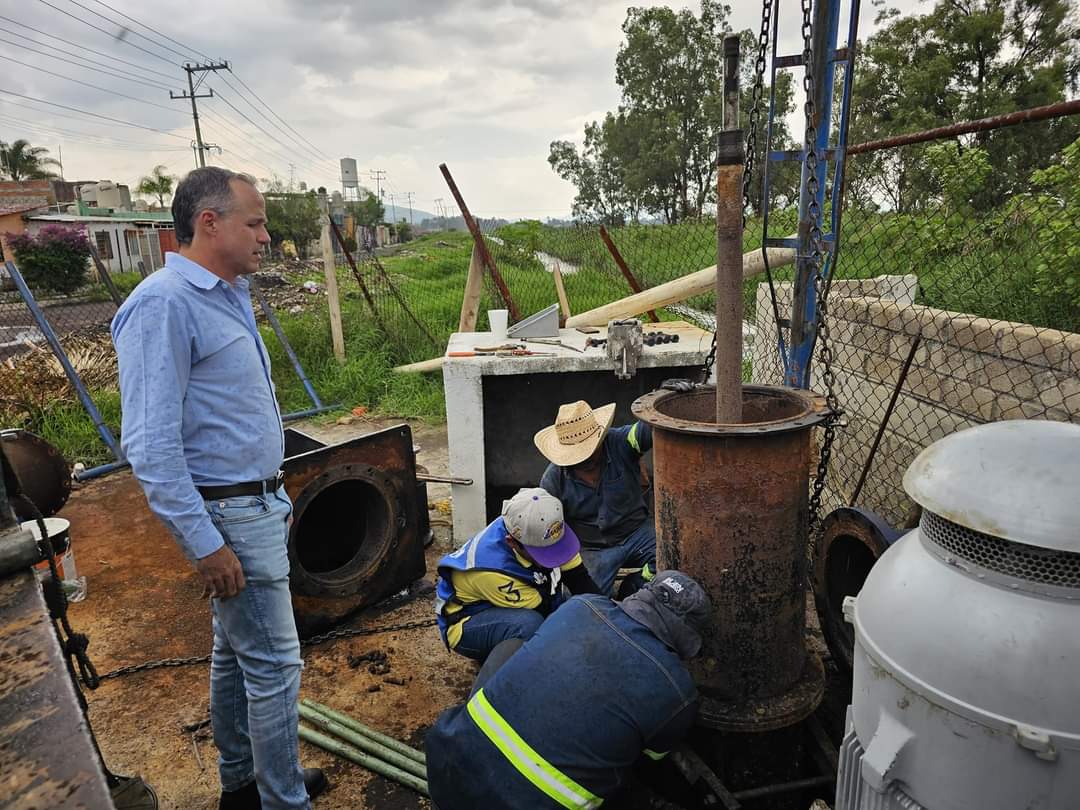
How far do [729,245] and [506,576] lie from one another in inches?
66.3

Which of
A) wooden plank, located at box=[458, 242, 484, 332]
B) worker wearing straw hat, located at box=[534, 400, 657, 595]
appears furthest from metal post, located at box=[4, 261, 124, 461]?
worker wearing straw hat, located at box=[534, 400, 657, 595]

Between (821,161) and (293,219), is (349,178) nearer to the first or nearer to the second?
(293,219)

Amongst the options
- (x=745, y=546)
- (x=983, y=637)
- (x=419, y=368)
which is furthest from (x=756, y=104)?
(x=419, y=368)

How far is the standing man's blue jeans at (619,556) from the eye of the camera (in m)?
3.89

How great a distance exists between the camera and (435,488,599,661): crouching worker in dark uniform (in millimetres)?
3023

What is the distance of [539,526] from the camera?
9.78 ft

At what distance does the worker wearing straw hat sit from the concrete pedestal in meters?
0.73

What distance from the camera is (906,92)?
19.1 meters

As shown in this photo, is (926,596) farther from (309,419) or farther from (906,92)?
(906,92)

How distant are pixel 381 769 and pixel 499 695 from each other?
111 centimetres

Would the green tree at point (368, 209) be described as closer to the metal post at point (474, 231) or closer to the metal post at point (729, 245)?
the metal post at point (474, 231)

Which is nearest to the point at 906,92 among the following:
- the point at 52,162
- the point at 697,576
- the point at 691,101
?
the point at 691,101

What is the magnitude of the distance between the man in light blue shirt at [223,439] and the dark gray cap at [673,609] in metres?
1.23

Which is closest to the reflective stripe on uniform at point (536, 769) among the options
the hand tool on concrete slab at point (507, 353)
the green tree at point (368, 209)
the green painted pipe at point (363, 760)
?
the green painted pipe at point (363, 760)
